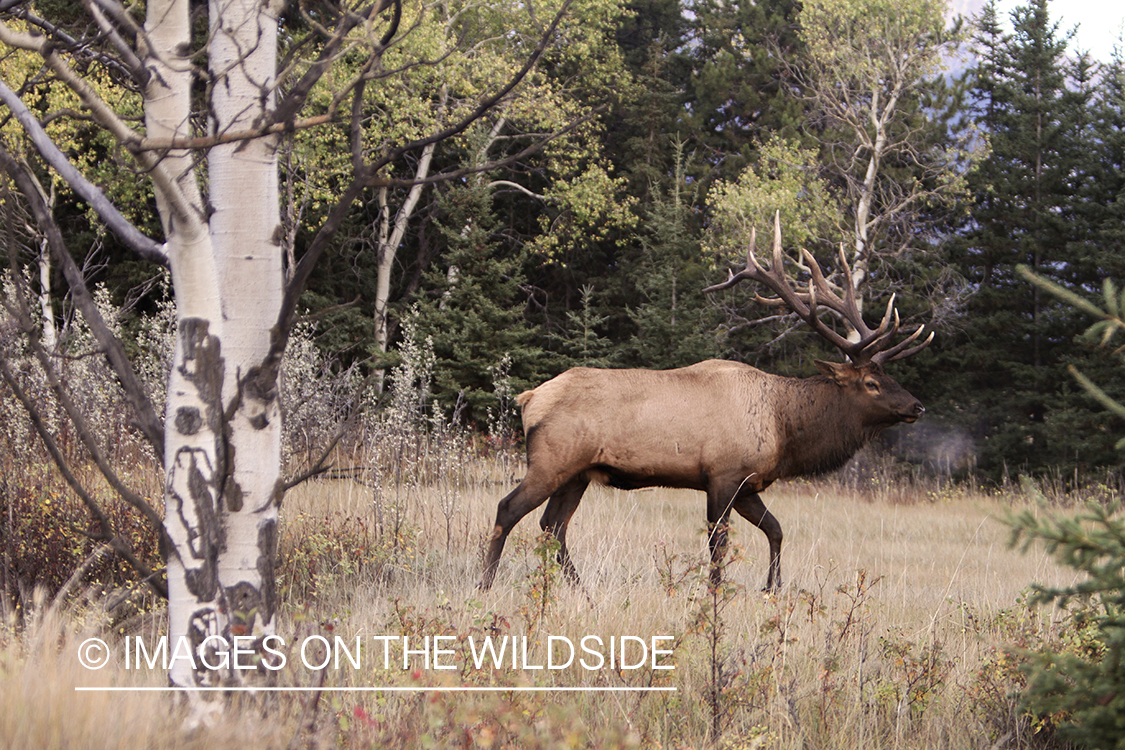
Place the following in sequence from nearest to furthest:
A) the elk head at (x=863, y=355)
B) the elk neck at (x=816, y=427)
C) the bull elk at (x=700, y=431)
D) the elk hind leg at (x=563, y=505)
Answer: the bull elk at (x=700, y=431) → the elk hind leg at (x=563, y=505) → the elk neck at (x=816, y=427) → the elk head at (x=863, y=355)

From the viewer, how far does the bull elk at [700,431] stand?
227 inches

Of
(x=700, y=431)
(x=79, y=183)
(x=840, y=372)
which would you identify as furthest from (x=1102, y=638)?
(x=840, y=372)

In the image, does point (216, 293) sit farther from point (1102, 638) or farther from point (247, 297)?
point (1102, 638)

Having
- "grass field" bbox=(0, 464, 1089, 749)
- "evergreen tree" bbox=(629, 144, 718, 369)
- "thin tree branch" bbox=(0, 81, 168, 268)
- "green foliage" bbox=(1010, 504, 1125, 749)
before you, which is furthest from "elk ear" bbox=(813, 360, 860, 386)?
"evergreen tree" bbox=(629, 144, 718, 369)

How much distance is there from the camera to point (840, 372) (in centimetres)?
675

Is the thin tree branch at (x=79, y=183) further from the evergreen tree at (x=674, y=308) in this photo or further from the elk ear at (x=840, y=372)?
the evergreen tree at (x=674, y=308)

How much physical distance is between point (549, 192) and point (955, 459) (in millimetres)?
10384

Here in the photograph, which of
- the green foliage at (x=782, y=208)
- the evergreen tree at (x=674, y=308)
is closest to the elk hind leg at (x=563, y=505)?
the evergreen tree at (x=674, y=308)

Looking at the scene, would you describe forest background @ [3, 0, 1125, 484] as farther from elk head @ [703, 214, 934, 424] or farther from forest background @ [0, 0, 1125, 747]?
elk head @ [703, 214, 934, 424]

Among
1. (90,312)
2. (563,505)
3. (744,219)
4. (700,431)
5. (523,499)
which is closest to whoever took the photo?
(90,312)

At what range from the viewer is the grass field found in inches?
85.1

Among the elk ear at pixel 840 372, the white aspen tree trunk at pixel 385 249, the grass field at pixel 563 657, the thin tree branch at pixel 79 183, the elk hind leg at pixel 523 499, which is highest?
the white aspen tree trunk at pixel 385 249

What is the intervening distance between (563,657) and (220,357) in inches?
75.6

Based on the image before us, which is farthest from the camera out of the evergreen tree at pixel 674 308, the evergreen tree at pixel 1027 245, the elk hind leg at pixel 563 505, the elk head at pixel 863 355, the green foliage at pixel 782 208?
the evergreen tree at pixel 1027 245
